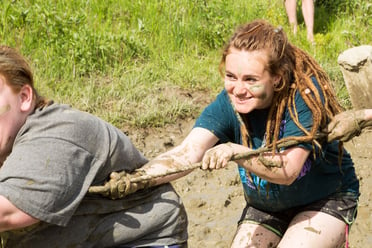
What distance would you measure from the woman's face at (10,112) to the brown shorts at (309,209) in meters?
1.40

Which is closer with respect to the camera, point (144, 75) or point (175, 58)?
point (144, 75)

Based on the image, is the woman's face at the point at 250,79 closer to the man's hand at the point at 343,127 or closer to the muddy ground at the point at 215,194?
the man's hand at the point at 343,127

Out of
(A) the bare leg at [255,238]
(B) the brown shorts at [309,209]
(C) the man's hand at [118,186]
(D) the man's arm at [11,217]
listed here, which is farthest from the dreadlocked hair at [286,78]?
(D) the man's arm at [11,217]

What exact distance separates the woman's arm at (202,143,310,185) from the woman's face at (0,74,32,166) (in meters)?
0.76

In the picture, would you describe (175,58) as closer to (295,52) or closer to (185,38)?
(185,38)

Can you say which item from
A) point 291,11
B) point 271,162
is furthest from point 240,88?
point 291,11

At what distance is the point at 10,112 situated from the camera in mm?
2512

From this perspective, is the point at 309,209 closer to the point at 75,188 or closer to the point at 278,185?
the point at 278,185

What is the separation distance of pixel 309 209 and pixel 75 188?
A: 1300 millimetres

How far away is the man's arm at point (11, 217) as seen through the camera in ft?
7.75

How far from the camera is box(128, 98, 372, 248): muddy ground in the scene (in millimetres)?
4598

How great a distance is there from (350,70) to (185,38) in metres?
1.58

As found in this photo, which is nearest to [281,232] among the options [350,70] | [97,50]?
[350,70]

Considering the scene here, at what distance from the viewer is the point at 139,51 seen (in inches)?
240
